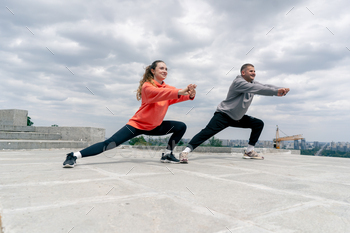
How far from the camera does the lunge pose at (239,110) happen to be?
4.12m

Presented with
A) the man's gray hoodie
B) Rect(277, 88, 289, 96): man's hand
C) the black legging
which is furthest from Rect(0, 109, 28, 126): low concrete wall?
Rect(277, 88, 289, 96): man's hand

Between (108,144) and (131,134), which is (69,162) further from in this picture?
(131,134)

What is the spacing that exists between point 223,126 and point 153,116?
1471 millimetres

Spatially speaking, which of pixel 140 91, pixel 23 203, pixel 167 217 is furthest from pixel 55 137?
pixel 167 217

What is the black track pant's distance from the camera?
4250 millimetres

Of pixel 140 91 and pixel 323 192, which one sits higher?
pixel 140 91

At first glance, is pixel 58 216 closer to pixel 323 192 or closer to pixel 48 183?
pixel 48 183

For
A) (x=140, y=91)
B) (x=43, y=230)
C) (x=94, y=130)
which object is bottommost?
(x=43, y=230)

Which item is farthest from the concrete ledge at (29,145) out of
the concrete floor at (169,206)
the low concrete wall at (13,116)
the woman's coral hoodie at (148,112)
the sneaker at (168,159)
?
the low concrete wall at (13,116)

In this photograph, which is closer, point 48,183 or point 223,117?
point 48,183

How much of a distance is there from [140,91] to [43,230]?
285cm

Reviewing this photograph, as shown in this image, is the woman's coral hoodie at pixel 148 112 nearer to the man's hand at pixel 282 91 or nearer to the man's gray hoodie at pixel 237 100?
the man's gray hoodie at pixel 237 100

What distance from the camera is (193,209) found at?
1400mm

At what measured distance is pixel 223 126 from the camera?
4.43 meters
